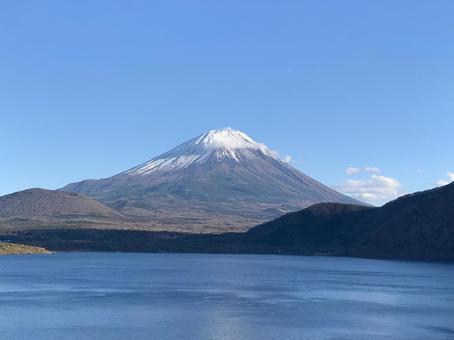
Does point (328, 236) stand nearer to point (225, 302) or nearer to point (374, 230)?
point (374, 230)

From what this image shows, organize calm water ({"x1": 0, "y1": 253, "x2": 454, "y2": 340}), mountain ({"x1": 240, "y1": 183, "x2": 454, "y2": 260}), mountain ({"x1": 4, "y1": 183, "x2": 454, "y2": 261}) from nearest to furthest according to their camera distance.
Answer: calm water ({"x1": 0, "y1": 253, "x2": 454, "y2": 340}), mountain ({"x1": 240, "y1": 183, "x2": 454, "y2": 260}), mountain ({"x1": 4, "y1": 183, "x2": 454, "y2": 261})

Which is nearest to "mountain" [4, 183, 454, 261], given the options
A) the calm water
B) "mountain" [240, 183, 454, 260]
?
"mountain" [240, 183, 454, 260]

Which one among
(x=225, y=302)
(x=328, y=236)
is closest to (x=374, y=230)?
(x=328, y=236)

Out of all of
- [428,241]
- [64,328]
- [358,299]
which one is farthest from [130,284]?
[428,241]

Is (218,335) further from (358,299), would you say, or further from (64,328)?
(358,299)

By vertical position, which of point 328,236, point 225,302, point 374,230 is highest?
point 374,230

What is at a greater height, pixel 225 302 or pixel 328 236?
pixel 328 236

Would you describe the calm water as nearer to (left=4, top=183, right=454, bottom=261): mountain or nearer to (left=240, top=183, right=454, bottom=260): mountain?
(left=240, top=183, right=454, bottom=260): mountain
